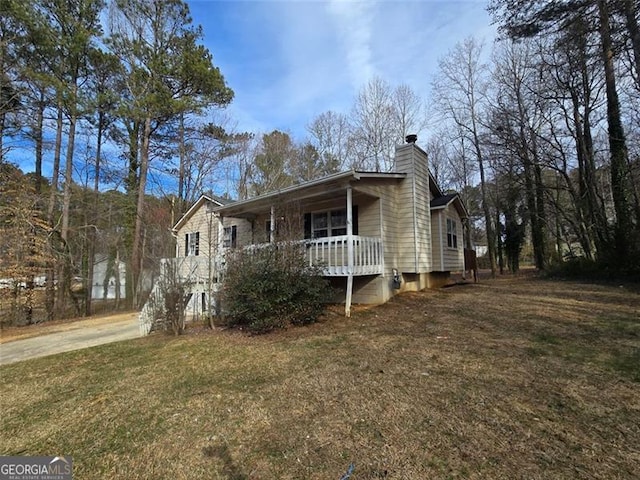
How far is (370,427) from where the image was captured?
2.90m

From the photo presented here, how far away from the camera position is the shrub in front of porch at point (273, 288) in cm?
679

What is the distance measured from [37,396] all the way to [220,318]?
4.09 meters

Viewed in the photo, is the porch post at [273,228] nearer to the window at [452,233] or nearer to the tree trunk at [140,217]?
the window at [452,233]

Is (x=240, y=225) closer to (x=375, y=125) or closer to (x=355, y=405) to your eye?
(x=355, y=405)

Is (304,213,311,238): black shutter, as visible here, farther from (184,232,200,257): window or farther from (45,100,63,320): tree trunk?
(45,100,63,320): tree trunk

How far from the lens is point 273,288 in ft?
22.4

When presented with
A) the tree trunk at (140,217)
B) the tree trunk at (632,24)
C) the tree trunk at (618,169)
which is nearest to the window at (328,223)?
the tree trunk at (632,24)

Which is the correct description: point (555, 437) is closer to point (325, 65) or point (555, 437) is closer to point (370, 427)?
point (370, 427)

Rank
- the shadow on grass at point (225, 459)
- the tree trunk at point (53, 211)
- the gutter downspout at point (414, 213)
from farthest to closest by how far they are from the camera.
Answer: the tree trunk at point (53, 211), the gutter downspout at point (414, 213), the shadow on grass at point (225, 459)

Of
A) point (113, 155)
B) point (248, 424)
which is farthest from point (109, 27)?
point (248, 424)

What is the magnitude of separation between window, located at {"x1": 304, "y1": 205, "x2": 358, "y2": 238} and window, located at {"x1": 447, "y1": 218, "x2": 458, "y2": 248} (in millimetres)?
5121

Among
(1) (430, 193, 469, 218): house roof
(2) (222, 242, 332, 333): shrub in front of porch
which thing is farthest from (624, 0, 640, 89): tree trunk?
(2) (222, 242, 332, 333): shrub in front of porch

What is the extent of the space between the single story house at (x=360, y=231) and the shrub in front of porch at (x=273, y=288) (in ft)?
1.68

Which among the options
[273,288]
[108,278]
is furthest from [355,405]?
[108,278]
